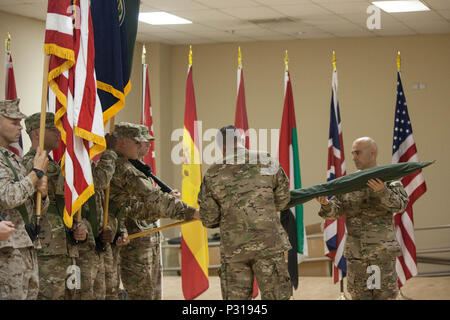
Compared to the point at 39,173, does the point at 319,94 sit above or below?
above

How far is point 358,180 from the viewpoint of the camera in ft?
15.3

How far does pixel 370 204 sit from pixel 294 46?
560 cm

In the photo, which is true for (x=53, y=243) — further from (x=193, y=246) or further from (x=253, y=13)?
(x=253, y=13)

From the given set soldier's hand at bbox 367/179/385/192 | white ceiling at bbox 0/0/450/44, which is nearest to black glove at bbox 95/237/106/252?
soldier's hand at bbox 367/179/385/192

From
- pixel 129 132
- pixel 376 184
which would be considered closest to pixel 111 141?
pixel 129 132

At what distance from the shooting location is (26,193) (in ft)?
11.8

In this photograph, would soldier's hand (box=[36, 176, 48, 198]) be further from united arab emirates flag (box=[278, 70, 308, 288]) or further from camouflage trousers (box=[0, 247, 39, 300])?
united arab emirates flag (box=[278, 70, 308, 288])

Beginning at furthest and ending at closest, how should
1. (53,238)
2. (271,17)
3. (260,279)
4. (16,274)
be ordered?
(271,17) → (260,279) → (53,238) → (16,274)

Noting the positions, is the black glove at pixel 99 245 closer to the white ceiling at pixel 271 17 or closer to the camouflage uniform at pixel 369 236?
the camouflage uniform at pixel 369 236

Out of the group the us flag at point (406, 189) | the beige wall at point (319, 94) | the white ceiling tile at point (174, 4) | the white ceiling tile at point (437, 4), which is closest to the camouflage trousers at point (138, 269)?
the us flag at point (406, 189)

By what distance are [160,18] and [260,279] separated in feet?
15.9

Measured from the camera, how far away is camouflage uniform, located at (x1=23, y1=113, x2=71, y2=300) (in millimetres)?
4094

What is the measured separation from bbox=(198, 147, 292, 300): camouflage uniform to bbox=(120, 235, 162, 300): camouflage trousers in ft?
3.21

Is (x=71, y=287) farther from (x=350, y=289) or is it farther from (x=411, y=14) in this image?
(x=411, y=14)
